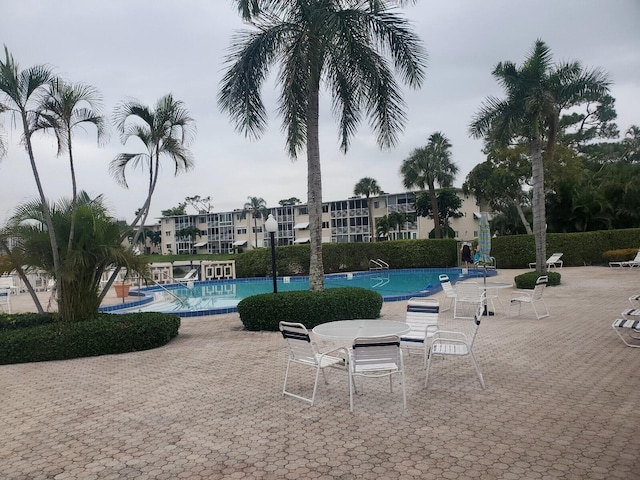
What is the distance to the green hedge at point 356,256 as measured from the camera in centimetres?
2605

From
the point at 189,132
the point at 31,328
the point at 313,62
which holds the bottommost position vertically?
the point at 31,328

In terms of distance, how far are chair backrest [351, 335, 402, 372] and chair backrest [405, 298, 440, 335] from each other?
82.0 inches

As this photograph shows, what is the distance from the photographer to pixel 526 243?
2478 cm

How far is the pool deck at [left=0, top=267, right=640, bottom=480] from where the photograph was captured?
3545 millimetres

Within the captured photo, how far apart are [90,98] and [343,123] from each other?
5.86 m

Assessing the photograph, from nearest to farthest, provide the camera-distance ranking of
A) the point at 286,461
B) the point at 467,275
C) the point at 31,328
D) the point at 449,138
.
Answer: the point at 286,461 < the point at 31,328 < the point at 467,275 < the point at 449,138

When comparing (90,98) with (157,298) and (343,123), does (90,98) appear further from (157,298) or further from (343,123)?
(157,298)

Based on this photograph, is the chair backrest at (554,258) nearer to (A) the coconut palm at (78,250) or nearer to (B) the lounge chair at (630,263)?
(B) the lounge chair at (630,263)

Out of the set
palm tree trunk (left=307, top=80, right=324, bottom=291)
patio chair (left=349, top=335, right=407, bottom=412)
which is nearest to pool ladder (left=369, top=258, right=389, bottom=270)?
palm tree trunk (left=307, top=80, right=324, bottom=291)

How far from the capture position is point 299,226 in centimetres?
6031

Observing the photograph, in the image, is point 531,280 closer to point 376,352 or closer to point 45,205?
point 376,352

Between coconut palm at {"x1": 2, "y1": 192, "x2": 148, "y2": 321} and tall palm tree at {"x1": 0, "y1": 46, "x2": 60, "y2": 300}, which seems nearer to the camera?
tall palm tree at {"x1": 0, "y1": 46, "x2": 60, "y2": 300}

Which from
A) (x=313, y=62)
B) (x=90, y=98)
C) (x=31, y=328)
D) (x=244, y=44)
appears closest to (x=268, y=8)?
(x=244, y=44)

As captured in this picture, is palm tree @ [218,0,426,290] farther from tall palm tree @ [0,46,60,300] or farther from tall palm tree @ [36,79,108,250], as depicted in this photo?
tall palm tree @ [0,46,60,300]
